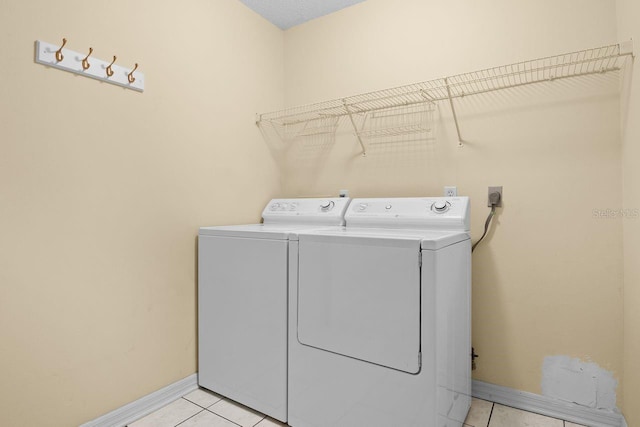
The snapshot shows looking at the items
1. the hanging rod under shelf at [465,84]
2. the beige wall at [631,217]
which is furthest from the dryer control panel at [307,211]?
the beige wall at [631,217]

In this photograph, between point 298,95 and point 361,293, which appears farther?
point 298,95

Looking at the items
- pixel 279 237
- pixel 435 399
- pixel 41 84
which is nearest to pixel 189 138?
pixel 41 84

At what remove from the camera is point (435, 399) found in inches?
50.2

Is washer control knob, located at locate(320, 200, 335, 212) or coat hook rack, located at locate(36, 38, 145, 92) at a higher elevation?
coat hook rack, located at locate(36, 38, 145, 92)

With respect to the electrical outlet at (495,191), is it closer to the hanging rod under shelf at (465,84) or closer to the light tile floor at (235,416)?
the hanging rod under shelf at (465,84)

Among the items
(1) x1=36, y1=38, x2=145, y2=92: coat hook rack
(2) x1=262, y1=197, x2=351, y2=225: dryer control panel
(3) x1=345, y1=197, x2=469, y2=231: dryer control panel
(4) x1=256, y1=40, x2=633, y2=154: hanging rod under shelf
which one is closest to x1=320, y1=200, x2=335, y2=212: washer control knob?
(2) x1=262, y1=197, x2=351, y2=225: dryer control panel

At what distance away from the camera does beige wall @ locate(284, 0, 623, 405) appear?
1633mm

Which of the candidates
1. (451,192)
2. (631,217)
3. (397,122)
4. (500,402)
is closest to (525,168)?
(451,192)

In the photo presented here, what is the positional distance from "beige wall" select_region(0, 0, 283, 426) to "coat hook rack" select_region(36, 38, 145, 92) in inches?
1.2

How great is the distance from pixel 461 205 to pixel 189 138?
60.6 inches

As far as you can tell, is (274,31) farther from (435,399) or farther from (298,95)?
(435,399)

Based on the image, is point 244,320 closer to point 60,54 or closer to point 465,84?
point 60,54

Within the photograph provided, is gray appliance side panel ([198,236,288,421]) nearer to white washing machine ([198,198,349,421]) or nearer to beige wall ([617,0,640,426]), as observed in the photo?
white washing machine ([198,198,349,421])

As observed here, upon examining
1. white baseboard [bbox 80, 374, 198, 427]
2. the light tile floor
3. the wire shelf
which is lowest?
the light tile floor
